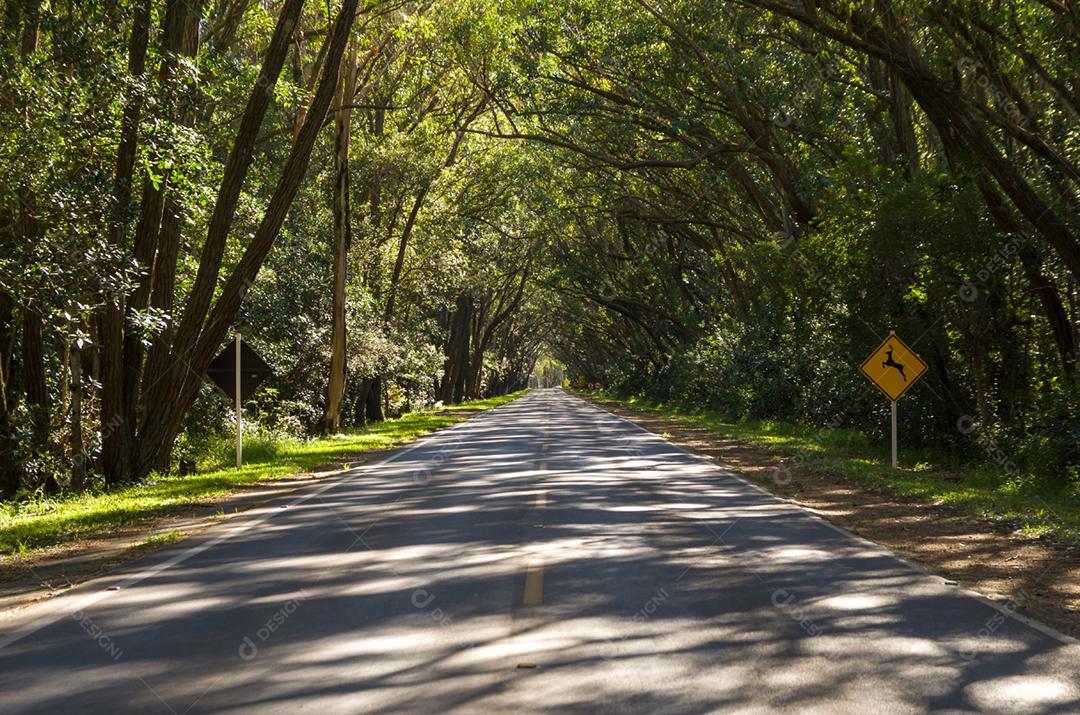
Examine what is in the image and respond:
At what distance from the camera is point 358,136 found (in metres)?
36.8

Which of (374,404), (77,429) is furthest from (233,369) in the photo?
(374,404)

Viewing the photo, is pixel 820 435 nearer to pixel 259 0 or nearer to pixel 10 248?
pixel 259 0

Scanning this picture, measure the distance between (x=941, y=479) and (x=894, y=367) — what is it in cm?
222

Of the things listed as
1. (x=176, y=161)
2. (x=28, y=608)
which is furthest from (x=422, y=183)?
(x=28, y=608)

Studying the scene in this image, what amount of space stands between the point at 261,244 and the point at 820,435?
15673 millimetres

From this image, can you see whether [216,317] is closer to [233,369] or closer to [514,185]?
[233,369]

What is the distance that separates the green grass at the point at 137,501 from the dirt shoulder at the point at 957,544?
7922 mm

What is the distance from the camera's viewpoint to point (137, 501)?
14.7 meters

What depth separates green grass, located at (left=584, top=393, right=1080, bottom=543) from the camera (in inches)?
494

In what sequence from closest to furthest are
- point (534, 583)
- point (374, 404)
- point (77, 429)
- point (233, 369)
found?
point (534, 583) < point (77, 429) < point (233, 369) < point (374, 404)

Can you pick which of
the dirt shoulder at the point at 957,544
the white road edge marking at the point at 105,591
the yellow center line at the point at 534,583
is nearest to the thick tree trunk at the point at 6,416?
the white road edge marking at the point at 105,591

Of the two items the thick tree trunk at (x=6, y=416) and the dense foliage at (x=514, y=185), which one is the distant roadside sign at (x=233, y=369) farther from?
the thick tree trunk at (x=6, y=416)

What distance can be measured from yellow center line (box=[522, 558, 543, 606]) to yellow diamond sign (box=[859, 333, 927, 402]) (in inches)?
434

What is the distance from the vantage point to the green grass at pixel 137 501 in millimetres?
11805
